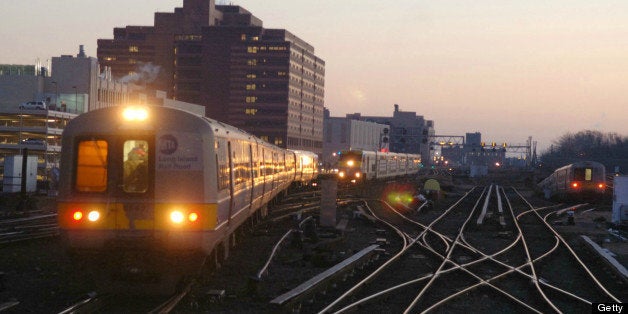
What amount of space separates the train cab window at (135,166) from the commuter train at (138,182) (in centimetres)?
2

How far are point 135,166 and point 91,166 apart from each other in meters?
0.72

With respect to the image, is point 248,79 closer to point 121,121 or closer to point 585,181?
point 585,181

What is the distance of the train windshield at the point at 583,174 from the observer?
5359 cm

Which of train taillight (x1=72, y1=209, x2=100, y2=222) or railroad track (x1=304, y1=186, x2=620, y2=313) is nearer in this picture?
train taillight (x1=72, y1=209, x2=100, y2=222)

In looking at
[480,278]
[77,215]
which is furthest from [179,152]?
[480,278]

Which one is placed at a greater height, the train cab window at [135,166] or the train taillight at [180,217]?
the train cab window at [135,166]

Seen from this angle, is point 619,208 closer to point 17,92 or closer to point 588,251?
point 588,251

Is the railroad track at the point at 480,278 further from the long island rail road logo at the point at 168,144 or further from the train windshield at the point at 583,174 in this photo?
the train windshield at the point at 583,174

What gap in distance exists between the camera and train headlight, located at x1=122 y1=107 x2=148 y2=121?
12.9 meters

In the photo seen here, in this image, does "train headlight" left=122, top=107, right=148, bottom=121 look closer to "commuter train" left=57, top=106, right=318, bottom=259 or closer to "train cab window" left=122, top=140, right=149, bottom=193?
"commuter train" left=57, top=106, right=318, bottom=259

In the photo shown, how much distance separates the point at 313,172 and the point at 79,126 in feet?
178

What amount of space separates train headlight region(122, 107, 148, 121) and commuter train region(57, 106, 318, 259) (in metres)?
0.02

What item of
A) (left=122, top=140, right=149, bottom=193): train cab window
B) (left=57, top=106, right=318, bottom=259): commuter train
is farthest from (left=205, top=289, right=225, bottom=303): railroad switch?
(left=122, top=140, right=149, bottom=193): train cab window

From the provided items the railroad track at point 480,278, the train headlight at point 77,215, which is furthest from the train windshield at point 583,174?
the train headlight at point 77,215
